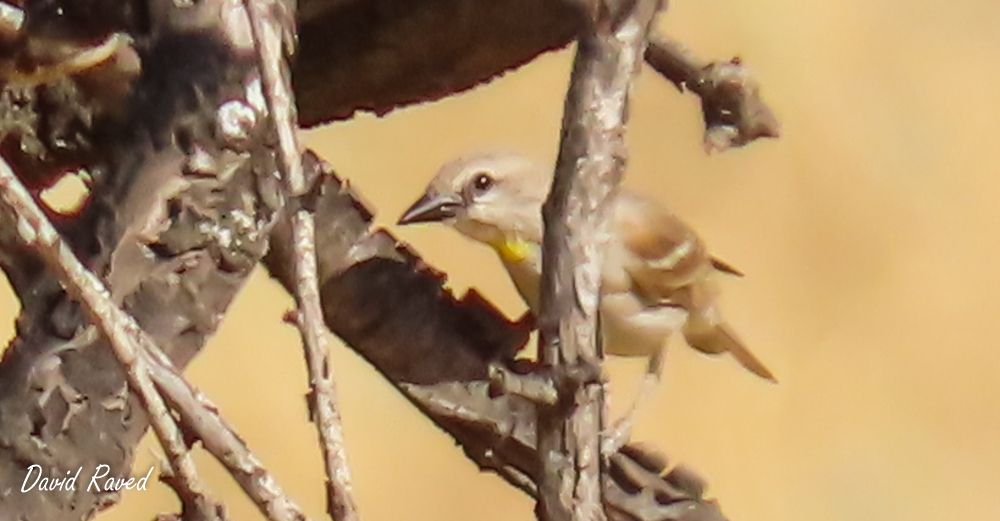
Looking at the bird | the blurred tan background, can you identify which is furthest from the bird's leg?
the blurred tan background

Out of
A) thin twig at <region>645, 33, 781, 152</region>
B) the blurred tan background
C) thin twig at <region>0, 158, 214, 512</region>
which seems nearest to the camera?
thin twig at <region>0, 158, 214, 512</region>

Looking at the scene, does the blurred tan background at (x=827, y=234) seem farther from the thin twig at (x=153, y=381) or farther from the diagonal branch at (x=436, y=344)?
the thin twig at (x=153, y=381)

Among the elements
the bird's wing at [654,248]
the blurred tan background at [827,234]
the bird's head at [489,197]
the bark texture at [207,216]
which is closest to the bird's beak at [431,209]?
the bird's head at [489,197]

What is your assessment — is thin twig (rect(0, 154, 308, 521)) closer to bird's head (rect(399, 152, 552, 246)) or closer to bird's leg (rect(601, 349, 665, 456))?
bird's leg (rect(601, 349, 665, 456))

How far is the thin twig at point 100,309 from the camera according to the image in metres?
0.29

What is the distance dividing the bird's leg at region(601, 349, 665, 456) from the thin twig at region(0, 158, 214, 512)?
0.11 metres

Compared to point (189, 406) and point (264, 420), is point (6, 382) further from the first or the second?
point (264, 420)

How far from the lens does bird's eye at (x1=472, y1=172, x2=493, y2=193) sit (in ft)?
2.67

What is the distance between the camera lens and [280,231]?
418mm

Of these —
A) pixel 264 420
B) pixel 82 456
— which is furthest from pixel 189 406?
pixel 264 420

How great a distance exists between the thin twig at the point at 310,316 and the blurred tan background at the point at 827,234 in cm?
88

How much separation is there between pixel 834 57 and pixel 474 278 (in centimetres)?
39

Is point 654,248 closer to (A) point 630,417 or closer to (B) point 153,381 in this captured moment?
(A) point 630,417

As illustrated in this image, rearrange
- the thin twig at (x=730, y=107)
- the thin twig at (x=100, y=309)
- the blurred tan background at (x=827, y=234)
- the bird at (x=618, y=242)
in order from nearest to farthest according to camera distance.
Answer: the thin twig at (x=100, y=309), the thin twig at (x=730, y=107), the bird at (x=618, y=242), the blurred tan background at (x=827, y=234)
